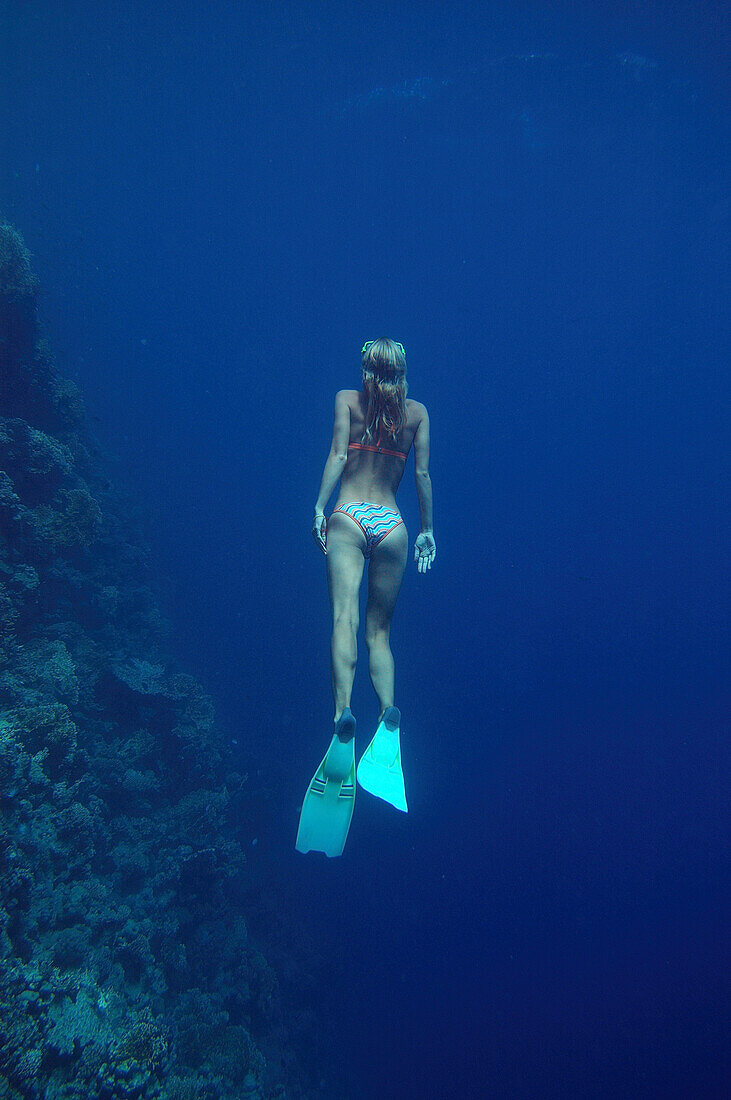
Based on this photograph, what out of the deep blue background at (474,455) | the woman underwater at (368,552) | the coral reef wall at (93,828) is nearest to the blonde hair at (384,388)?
the woman underwater at (368,552)

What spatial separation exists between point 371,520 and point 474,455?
3831 cm

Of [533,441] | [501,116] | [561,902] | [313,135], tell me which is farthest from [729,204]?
[561,902]

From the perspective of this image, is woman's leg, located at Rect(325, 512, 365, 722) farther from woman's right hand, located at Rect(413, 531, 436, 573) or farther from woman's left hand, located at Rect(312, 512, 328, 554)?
woman's right hand, located at Rect(413, 531, 436, 573)

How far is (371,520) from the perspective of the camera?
147 inches

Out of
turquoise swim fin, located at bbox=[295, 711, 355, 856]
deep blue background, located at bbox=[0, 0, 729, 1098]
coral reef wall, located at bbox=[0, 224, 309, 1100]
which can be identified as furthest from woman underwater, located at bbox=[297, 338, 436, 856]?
deep blue background, located at bbox=[0, 0, 729, 1098]

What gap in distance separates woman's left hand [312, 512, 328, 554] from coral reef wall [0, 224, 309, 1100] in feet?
15.6

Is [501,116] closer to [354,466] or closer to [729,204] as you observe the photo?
[729,204]

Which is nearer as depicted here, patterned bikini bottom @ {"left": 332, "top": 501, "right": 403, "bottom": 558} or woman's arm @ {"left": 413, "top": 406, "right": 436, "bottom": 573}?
patterned bikini bottom @ {"left": 332, "top": 501, "right": 403, "bottom": 558}

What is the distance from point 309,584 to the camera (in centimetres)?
3109

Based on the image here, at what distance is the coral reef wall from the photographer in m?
4.34

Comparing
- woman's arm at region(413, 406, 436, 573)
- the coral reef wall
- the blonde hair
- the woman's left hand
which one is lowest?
the coral reef wall

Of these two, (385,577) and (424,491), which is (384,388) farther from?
(385,577)

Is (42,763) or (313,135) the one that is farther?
(313,135)

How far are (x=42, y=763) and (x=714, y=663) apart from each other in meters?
32.9
